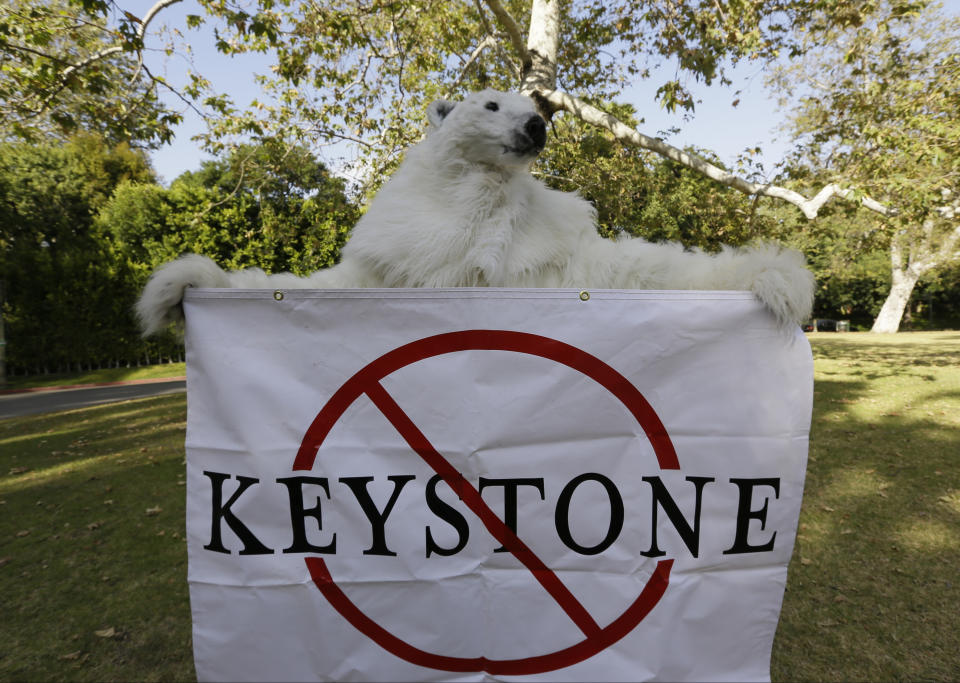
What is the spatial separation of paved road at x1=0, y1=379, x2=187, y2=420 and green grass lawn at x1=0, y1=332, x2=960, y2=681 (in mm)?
4062

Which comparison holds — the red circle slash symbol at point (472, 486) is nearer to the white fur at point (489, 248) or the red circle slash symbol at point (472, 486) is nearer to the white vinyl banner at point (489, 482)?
the white vinyl banner at point (489, 482)

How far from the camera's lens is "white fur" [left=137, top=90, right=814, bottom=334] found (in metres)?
1.50

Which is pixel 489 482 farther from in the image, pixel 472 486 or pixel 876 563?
pixel 876 563

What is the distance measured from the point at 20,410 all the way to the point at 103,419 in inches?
133

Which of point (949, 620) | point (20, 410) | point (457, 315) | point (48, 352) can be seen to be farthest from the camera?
point (48, 352)

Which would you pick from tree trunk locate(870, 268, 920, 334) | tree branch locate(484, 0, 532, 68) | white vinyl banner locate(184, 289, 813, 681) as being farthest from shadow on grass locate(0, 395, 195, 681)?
tree trunk locate(870, 268, 920, 334)

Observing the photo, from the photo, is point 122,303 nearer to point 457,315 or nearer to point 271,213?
point 271,213

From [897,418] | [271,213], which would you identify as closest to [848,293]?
[897,418]

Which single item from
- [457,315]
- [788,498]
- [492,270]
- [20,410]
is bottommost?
[20,410]

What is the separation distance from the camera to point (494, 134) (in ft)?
6.04

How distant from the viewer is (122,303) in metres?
15.4

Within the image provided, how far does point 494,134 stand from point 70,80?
433 cm

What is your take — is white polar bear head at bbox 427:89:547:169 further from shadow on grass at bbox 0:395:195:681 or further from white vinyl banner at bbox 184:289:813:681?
shadow on grass at bbox 0:395:195:681

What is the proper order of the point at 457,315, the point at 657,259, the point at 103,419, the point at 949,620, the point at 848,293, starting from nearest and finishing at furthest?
1. the point at 457,315
2. the point at 657,259
3. the point at 949,620
4. the point at 103,419
5. the point at 848,293
